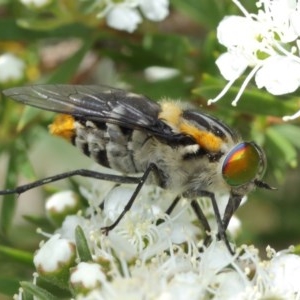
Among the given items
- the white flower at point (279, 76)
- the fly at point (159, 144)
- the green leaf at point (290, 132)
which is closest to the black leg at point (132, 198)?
the fly at point (159, 144)

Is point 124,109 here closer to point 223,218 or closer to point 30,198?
point 223,218

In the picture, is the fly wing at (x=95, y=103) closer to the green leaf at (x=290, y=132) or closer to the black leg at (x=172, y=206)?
the black leg at (x=172, y=206)

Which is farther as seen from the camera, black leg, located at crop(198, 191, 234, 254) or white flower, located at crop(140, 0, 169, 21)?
white flower, located at crop(140, 0, 169, 21)

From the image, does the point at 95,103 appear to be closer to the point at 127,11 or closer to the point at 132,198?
the point at 132,198

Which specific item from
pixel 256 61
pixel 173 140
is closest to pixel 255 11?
pixel 256 61

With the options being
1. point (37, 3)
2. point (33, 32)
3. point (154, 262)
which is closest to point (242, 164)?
point (154, 262)

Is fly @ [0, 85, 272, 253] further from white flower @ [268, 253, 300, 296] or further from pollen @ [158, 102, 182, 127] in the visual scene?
white flower @ [268, 253, 300, 296]

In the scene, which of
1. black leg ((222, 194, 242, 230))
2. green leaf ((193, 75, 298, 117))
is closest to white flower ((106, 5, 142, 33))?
green leaf ((193, 75, 298, 117))
